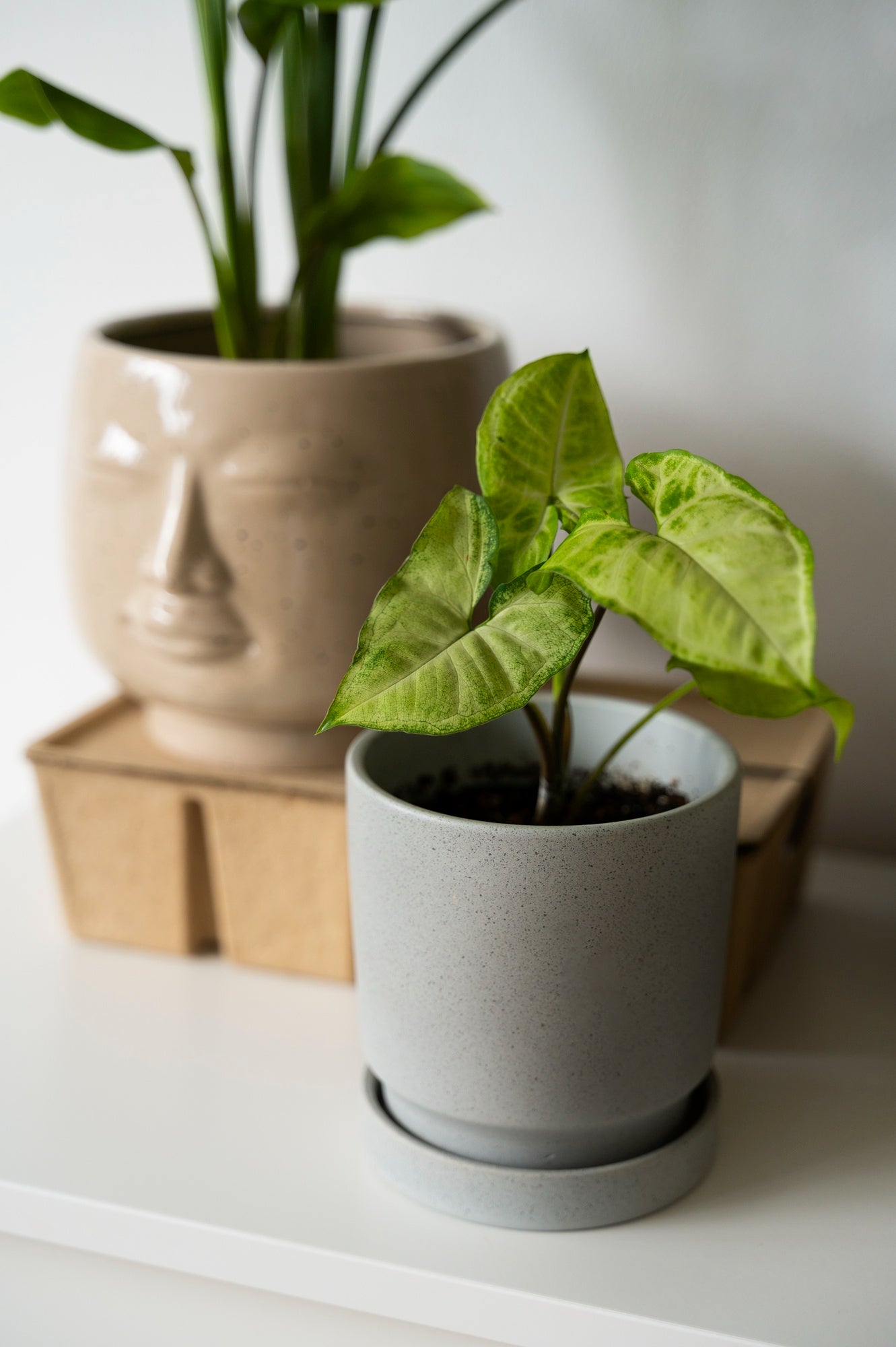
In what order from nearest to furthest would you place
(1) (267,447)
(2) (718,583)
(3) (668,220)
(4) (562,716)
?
(2) (718,583)
(4) (562,716)
(1) (267,447)
(3) (668,220)

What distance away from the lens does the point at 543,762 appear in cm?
45

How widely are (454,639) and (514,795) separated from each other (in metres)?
0.15

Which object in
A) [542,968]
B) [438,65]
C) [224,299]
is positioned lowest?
[542,968]

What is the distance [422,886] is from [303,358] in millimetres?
306

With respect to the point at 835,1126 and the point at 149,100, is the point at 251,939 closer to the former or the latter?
the point at 835,1126

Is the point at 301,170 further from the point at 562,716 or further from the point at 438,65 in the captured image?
the point at 562,716

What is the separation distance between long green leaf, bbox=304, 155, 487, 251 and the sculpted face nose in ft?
0.40

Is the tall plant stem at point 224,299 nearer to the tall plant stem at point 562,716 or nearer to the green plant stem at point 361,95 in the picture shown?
the green plant stem at point 361,95

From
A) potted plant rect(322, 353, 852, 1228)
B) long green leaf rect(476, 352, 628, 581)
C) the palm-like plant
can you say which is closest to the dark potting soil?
potted plant rect(322, 353, 852, 1228)

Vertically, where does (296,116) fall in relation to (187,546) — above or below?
above

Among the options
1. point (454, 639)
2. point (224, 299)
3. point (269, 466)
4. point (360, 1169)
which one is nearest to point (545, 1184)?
point (360, 1169)

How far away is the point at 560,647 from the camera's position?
0.36 meters

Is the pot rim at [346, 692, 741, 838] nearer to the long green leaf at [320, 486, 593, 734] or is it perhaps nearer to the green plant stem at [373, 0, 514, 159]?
the long green leaf at [320, 486, 593, 734]

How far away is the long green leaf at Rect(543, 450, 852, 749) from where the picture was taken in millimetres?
308
